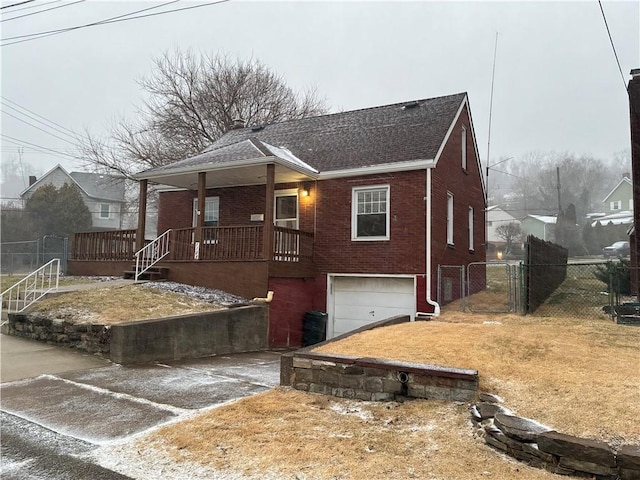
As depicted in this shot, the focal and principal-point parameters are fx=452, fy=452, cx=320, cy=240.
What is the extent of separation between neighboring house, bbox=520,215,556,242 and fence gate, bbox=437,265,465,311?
41227mm

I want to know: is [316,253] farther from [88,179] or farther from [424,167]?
[88,179]

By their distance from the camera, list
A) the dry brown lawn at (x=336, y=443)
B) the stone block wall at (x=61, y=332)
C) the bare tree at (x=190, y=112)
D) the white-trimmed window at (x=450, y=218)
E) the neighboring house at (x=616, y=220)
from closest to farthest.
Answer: the dry brown lawn at (x=336, y=443) → the stone block wall at (x=61, y=332) → the white-trimmed window at (x=450, y=218) → the bare tree at (x=190, y=112) → the neighboring house at (x=616, y=220)

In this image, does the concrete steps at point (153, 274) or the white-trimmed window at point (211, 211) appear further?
the white-trimmed window at point (211, 211)

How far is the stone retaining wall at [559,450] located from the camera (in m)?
3.28

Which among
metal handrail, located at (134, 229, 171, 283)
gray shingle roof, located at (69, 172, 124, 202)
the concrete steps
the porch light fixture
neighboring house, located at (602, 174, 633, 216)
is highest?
neighboring house, located at (602, 174, 633, 216)

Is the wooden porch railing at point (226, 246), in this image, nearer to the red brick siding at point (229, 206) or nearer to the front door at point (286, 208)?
the red brick siding at point (229, 206)

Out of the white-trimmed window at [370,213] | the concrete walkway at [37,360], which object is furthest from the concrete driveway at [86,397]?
the white-trimmed window at [370,213]

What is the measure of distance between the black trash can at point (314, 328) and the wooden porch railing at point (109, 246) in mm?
6026

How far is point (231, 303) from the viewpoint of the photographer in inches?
440

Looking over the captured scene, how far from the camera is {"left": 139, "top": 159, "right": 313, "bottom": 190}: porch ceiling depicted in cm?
1284

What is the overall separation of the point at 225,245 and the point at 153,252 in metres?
2.94

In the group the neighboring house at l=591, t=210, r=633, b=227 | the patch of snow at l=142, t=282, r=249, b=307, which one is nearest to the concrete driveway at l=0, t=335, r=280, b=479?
the patch of snow at l=142, t=282, r=249, b=307

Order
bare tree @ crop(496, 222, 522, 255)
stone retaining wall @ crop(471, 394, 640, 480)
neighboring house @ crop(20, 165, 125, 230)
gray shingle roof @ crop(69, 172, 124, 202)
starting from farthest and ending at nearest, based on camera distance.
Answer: gray shingle roof @ crop(69, 172, 124, 202)
neighboring house @ crop(20, 165, 125, 230)
bare tree @ crop(496, 222, 522, 255)
stone retaining wall @ crop(471, 394, 640, 480)

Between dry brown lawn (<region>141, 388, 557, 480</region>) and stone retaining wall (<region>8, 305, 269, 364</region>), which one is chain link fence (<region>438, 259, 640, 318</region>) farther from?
dry brown lawn (<region>141, 388, 557, 480</region>)
